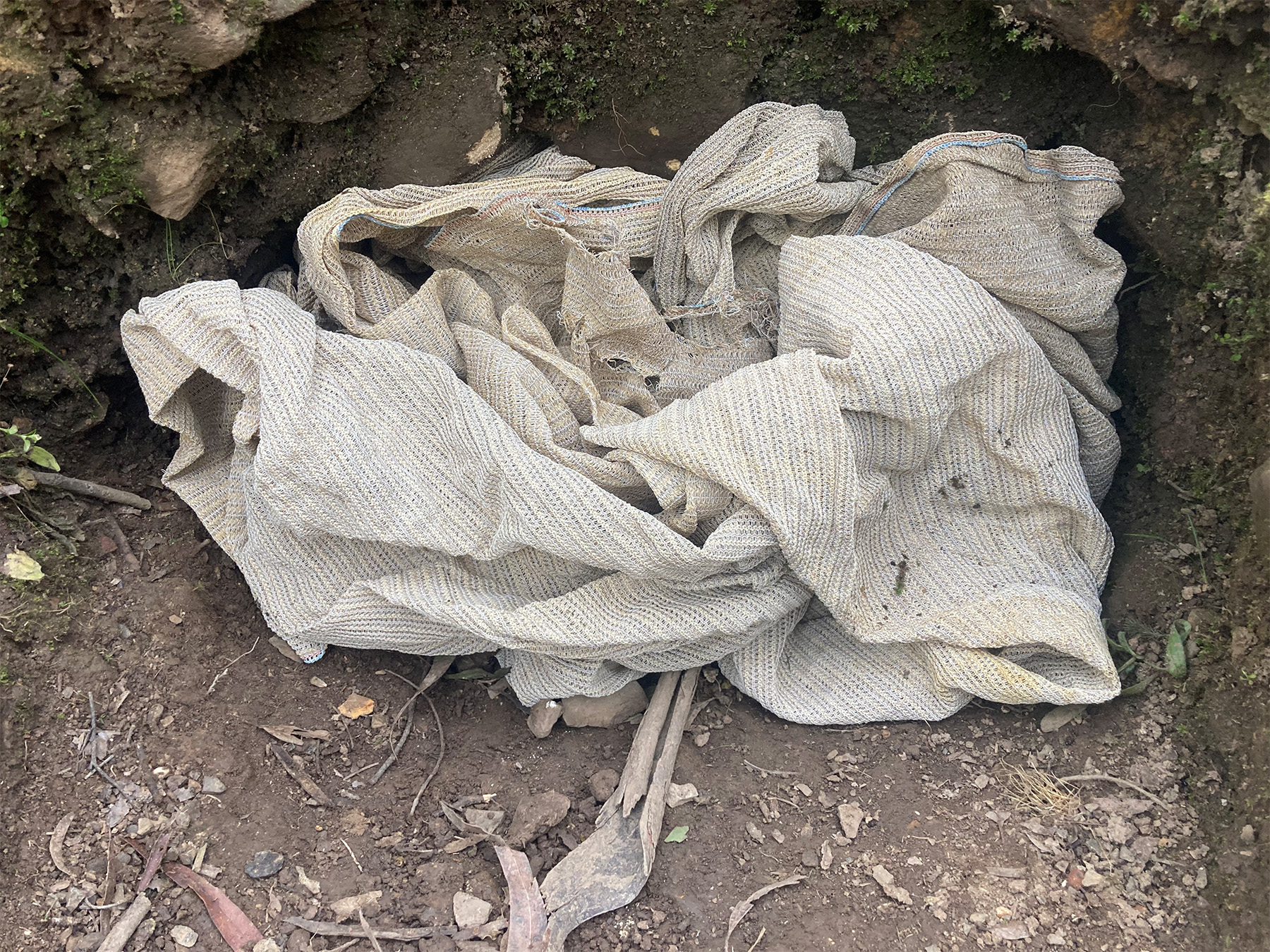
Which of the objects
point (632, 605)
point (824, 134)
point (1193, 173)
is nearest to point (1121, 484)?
point (1193, 173)

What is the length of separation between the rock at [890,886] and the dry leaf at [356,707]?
0.93 m

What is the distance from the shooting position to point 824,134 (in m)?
1.62

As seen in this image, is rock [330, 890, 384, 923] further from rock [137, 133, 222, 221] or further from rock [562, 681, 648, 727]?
rock [137, 133, 222, 221]

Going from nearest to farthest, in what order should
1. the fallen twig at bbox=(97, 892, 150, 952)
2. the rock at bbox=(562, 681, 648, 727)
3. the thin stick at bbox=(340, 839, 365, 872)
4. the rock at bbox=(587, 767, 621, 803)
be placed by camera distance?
the fallen twig at bbox=(97, 892, 150, 952), the thin stick at bbox=(340, 839, 365, 872), the rock at bbox=(587, 767, 621, 803), the rock at bbox=(562, 681, 648, 727)

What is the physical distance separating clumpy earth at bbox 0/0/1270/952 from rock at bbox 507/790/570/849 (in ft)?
0.04

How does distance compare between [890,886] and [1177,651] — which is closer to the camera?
[890,886]

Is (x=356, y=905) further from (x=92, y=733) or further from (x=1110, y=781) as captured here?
(x=1110, y=781)

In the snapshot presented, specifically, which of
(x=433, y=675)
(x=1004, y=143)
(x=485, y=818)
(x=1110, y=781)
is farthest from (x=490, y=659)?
(x=1004, y=143)

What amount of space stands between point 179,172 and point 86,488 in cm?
63

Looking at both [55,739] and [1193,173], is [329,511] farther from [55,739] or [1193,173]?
[1193,173]

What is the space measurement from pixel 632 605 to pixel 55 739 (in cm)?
98

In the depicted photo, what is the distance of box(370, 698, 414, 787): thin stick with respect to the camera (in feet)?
4.79

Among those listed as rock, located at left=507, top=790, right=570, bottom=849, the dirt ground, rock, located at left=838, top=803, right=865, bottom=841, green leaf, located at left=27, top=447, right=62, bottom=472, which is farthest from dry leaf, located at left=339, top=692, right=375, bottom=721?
rock, located at left=838, top=803, right=865, bottom=841

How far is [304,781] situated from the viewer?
143cm
